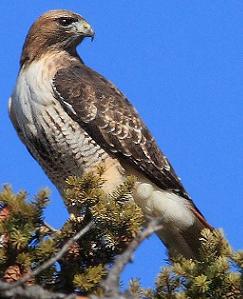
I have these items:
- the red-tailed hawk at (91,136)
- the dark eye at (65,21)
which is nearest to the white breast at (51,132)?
the red-tailed hawk at (91,136)

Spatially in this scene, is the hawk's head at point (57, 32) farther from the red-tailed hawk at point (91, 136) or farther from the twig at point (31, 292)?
the twig at point (31, 292)

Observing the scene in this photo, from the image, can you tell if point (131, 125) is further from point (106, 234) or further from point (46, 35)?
point (106, 234)

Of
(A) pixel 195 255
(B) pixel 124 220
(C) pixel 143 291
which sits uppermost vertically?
(A) pixel 195 255

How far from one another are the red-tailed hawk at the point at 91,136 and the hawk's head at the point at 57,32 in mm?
37

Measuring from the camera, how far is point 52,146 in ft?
24.6

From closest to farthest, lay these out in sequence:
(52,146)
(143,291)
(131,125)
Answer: (143,291), (52,146), (131,125)

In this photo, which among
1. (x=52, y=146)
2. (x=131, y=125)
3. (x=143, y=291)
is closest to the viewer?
(x=143, y=291)

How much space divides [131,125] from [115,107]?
20 cm

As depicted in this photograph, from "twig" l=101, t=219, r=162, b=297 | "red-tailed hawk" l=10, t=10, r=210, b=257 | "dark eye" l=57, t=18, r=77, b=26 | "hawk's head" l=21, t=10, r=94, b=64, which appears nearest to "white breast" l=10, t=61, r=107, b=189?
"red-tailed hawk" l=10, t=10, r=210, b=257

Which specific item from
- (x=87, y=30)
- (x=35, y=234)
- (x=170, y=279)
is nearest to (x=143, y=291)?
(x=170, y=279)

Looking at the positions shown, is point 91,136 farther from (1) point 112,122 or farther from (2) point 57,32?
(2) point 57,32

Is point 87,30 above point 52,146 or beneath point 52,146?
above

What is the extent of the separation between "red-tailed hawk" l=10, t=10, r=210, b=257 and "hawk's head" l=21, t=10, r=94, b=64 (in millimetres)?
37

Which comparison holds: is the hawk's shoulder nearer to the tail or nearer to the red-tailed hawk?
the red-tailed hawk
